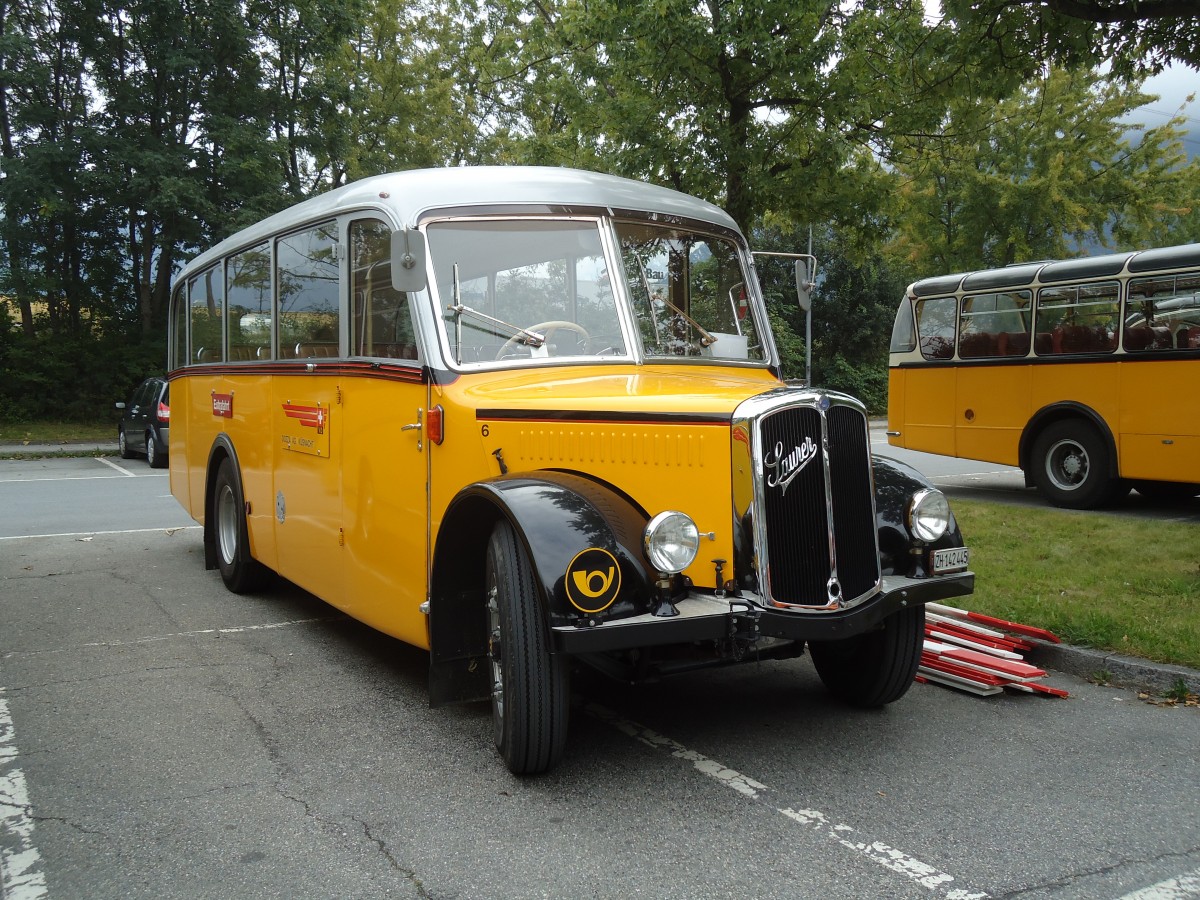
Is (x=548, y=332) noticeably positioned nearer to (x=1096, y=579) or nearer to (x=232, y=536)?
(x=232, y=536)

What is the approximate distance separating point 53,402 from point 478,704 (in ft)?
78.2

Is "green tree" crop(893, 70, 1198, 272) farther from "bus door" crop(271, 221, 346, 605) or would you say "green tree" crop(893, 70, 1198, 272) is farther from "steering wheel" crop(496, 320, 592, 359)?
Result: "steering wheel" crop(496, 320, 592, 359)

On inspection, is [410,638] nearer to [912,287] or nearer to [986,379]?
[986,379]

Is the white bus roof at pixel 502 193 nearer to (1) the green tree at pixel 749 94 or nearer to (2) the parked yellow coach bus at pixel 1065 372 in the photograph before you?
(1) the green tree at pixel 749 94

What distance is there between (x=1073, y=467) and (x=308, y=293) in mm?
9908

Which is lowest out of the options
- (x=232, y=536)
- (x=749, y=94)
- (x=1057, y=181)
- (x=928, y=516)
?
(x=232, y=536)

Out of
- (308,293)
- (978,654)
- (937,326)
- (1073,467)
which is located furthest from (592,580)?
(937,326)

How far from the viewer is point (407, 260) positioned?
4.77m

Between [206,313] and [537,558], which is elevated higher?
[206,313]

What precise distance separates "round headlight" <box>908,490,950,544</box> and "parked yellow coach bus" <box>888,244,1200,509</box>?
8.27 meters

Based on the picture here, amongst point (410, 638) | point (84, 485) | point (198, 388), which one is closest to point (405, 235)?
point (410, 638)

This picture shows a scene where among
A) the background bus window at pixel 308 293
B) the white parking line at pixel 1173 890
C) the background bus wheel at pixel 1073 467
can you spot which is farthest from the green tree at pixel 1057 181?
the white parking line at pixel 1173 890

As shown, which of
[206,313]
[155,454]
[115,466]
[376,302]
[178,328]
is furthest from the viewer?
[115,466]

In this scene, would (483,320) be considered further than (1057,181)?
No
